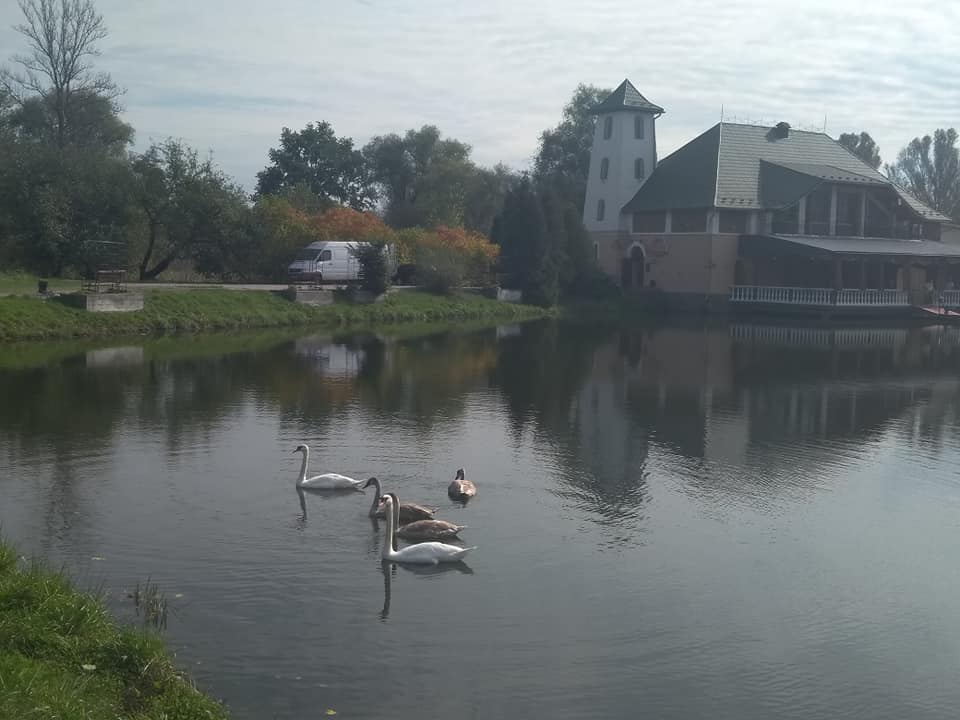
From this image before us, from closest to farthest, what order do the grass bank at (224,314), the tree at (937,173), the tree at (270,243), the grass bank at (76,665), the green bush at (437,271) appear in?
the grass bank at (76,665)
the grass bank at (224,314)
the tree at (270,243)
the green bush at (437,271)
the tree at (937,173)

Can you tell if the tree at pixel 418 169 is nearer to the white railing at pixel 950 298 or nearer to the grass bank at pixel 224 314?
the grass bank at pixel 224 314

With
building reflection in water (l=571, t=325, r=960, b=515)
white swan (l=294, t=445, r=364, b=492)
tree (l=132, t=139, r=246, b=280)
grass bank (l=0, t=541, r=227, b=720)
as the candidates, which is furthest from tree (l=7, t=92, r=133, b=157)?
grass bank (l=0, t=541, r=227, b=720)

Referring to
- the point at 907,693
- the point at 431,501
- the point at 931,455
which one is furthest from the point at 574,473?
the point at 907,693

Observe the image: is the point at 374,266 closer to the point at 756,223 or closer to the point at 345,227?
the point at 345,227

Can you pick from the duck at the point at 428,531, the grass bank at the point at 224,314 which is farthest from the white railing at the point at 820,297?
the duck at the point at 428,531

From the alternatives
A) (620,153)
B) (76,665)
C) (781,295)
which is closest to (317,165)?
(620,153)

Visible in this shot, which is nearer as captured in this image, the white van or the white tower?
the white van

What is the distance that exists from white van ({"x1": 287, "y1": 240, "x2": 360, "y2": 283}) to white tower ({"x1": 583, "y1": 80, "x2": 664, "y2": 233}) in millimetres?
22614

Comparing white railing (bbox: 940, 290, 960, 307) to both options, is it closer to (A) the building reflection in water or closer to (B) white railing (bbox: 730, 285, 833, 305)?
(B) white railing (bbox: 730, 285, 833, 305)

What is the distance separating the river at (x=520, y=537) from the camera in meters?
9.81

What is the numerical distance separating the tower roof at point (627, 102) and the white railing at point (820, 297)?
48.0 ft

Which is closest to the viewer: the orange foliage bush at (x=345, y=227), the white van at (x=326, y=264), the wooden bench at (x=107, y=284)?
the wooden bench at (x=107, y=284)

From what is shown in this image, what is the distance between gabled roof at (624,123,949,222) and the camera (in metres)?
63.2

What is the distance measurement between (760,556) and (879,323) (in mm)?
45835
